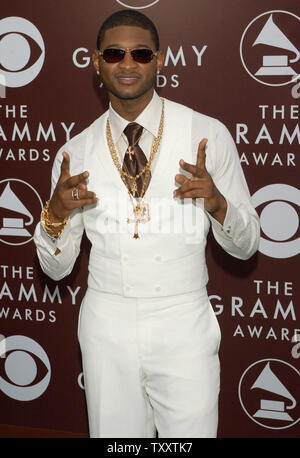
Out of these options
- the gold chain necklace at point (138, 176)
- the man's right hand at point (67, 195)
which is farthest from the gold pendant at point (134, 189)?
the man's right hand at point (67, 195)

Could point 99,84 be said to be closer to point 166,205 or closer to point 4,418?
point 166,205

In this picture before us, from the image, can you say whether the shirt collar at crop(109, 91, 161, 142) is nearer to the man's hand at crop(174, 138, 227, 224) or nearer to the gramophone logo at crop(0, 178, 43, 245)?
the man's hand at crop(174, 138, 227, 224)

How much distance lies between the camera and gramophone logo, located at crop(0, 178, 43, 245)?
9.48 feet

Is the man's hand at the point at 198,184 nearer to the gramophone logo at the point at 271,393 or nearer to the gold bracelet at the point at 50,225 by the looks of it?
the gold bracelet at the point at 50,225

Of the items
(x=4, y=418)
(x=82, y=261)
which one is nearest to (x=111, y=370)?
(x=82, y=261)

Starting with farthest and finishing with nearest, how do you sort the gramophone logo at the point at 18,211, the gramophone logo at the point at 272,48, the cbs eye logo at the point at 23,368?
the cbs eye logo at the point at 23,368 < the gramophone logo at the point at 18,211 < the gramophone logo at the point at 272,48

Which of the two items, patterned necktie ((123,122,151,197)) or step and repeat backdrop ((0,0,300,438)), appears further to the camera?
step and repeat backdrop ((0,0,300,438))

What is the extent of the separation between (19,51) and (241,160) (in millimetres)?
1185

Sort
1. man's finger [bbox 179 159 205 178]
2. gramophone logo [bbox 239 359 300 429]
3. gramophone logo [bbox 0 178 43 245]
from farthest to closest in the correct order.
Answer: gramophone logo [bbox 0 178 43 245], gramophone logo [bbox 239 359 300 429], man's finger [bbox 179 159 205 178]

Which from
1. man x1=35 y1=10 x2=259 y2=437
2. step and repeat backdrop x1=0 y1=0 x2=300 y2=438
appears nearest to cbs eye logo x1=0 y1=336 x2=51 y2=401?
step and repeat backdrop x1=0 y1=0 x2=300 y2=438

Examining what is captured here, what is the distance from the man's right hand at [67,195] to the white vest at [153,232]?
0.14 m

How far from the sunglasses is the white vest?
0.21 metres

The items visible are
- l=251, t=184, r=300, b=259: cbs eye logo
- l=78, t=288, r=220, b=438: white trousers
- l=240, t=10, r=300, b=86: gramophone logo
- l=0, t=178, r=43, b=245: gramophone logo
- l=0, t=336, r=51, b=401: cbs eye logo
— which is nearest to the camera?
l=78, t=288, r=220, b=438: white trousers

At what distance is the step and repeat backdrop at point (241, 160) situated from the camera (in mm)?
2516
